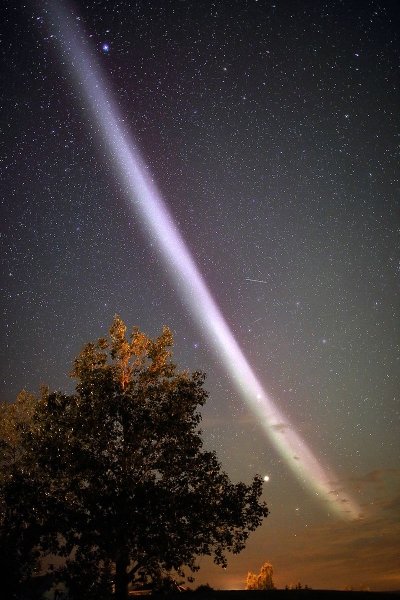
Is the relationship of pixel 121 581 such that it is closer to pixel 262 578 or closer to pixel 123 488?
pixel 123 488

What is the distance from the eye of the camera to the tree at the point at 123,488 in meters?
15.9

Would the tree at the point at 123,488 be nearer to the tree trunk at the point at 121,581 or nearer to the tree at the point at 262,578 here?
the tree trunk at the point at 121,581

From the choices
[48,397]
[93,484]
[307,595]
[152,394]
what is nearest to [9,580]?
[93,484]

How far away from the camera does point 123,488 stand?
16.4 metres

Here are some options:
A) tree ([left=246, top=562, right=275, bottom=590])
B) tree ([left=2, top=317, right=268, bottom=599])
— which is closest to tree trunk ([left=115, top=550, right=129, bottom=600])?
tree ([left=2, top=317, right=268, bottom=599])

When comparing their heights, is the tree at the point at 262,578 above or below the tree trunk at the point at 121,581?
below

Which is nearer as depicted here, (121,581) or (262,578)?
(121,581)

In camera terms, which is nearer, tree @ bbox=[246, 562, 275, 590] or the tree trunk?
the tree trunk

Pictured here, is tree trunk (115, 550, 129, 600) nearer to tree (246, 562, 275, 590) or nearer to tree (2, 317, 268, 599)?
tree (2, 317, 268, 599)

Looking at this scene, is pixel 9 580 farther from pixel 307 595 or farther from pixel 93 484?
pixel 307 595

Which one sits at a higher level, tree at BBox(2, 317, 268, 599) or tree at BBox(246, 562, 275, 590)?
tree at BBox(2, 317, 268, 599)

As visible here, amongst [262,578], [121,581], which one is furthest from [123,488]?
[262,578]

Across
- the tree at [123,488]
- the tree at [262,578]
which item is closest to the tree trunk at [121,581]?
the tree at [123,488]

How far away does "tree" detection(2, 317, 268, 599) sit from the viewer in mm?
15875
